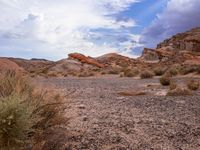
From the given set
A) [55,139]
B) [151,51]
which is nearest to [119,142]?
[55,139]

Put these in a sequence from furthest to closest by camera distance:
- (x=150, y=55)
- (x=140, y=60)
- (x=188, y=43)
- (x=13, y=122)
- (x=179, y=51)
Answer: (x=188, y=43), (x=140, y=60), (x=179, y=51), (x=150, y=55), (x=13, y=122)

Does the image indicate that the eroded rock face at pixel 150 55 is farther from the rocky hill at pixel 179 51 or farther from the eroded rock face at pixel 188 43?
the eroded rock face at pixel 188 43

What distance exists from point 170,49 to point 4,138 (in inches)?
3077

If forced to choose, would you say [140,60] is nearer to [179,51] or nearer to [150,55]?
[150,55]

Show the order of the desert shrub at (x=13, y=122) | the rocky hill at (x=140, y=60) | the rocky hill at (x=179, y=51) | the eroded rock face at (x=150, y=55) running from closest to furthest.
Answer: the desert shrub at (x=13, y=122)
the rocky hill at (x=140, y=60)
the rocky hill at (x=179, y=51)
the eroded rock face at (x=150, y=55)

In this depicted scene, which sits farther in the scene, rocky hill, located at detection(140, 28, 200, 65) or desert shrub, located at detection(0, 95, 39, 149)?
rocky hill, located at detection(140, 28, 200, 65)

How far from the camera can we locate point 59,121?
8.59 metres

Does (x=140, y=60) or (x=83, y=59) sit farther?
(x=140, y=60)

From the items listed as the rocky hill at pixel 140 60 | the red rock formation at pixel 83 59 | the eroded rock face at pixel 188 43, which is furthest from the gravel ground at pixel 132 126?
the eroded rock face at pixel 188 43

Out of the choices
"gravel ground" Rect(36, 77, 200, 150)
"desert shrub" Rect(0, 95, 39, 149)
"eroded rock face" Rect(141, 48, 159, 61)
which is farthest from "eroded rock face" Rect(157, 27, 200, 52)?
"desert shrub" Rect(0, 95, 39, 149)

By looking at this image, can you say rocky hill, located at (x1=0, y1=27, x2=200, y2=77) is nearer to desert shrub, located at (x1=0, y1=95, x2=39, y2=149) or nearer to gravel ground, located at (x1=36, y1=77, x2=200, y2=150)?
gravel ground, located at (x1=36, y1=77, x2=200, y2=150)

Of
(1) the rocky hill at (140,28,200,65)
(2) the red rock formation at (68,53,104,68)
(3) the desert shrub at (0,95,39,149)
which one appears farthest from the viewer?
(1) the rocky hill at (140,28,200,65)

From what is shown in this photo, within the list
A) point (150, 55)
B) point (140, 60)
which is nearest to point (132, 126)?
point (150, 55)

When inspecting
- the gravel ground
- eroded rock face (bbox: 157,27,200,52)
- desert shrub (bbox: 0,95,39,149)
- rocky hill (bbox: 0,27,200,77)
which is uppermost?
eroded rock face (bbox: 157,27,200,52)
